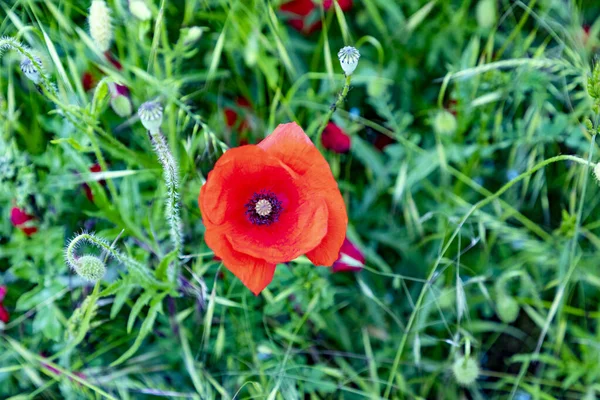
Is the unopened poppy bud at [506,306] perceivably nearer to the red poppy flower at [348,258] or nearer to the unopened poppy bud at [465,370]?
the unopened poppy bud at [465,370]

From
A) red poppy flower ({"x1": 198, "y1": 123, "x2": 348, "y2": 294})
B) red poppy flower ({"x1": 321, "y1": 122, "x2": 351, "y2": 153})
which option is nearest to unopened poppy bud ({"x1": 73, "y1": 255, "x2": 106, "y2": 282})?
red poppy flower ({"x1": 198, "y1": 123, "x2": 348, "y2": 294})

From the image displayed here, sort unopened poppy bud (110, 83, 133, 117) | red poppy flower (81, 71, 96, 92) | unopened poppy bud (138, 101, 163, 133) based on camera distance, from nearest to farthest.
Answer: unopened poppy bud (138, 101, 163, 133) → unopened poppy bud (110, 83, 133, 117) → red poppy flower (81, 71, 96, 92)

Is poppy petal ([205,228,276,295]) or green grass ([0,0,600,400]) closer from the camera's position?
poppy petal ([205,228,276,295])

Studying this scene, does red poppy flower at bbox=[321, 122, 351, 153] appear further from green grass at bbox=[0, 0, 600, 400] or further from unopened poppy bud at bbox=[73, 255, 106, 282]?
unopened poppy bud at bbox=[73, 255, 106, 282]

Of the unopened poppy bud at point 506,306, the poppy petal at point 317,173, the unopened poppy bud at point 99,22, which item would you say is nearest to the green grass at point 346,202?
the unopened poppy bud at point 506,306

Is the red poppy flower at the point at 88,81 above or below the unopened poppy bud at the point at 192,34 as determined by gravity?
below

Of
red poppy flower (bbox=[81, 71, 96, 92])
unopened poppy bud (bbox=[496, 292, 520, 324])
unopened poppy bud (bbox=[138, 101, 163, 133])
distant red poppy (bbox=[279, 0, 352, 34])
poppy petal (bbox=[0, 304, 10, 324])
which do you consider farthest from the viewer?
distant red poppy (bbox=[279, 0, 352, 34])

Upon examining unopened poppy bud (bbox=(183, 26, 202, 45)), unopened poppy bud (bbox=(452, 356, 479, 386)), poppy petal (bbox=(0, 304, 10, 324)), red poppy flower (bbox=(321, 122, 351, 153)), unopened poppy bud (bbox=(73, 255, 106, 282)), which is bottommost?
unopened poppy bud (bbox=(452, 356, 479, 386))
